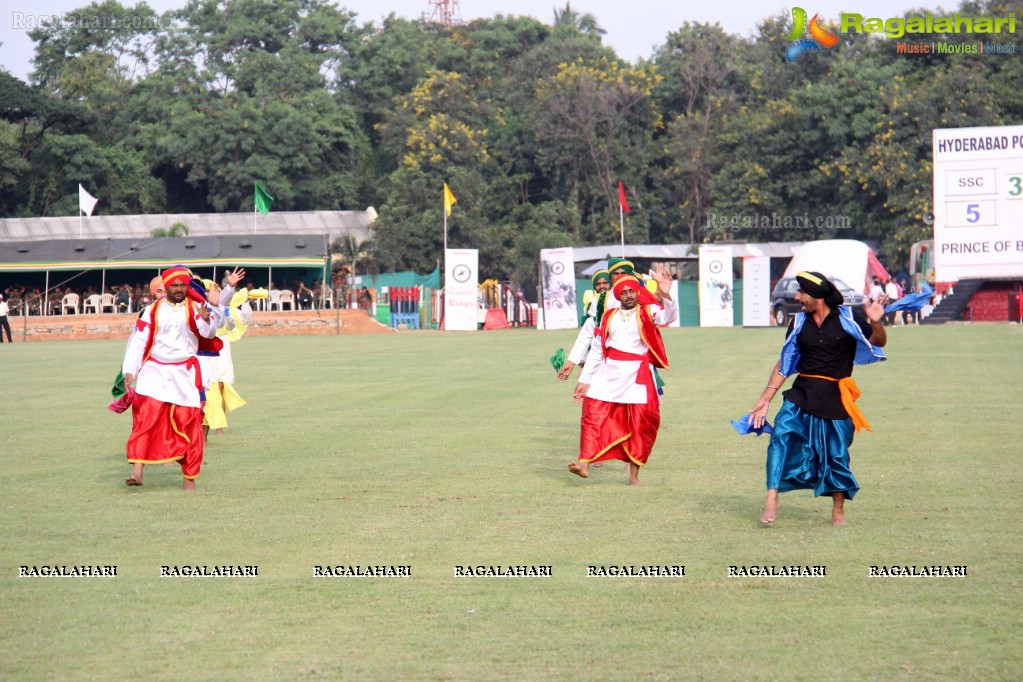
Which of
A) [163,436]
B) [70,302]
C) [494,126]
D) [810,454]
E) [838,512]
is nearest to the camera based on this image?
[810,454]

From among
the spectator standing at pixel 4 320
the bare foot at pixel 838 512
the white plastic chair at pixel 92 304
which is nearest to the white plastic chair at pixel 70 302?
the white plastic chair at pixel 92 304

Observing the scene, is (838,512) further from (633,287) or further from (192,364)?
(192,364)

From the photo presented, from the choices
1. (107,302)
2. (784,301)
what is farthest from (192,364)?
(107,302)

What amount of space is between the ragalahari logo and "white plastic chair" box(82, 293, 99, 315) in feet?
106

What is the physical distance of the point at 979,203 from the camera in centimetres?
3388

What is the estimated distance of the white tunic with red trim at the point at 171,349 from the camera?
31.6ft

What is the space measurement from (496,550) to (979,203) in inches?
1182

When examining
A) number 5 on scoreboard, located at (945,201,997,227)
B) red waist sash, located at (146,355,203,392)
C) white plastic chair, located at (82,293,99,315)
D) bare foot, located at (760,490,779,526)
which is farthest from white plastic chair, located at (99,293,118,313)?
bare foot, located at (760,490,779,526)

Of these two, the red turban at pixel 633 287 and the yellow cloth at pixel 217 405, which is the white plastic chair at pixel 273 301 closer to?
the yellow cloth at pixel 217 405

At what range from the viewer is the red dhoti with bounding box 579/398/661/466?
9.66 m

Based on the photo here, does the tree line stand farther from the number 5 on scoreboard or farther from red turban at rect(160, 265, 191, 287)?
red turban at rect(160, 265, 191, 287)

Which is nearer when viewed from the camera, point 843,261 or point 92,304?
point 843,261

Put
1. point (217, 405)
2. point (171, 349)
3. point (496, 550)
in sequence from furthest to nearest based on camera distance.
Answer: point (217, 405)
point (171, 349)
point (496, 550)

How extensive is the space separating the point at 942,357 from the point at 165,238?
33.1 metres
